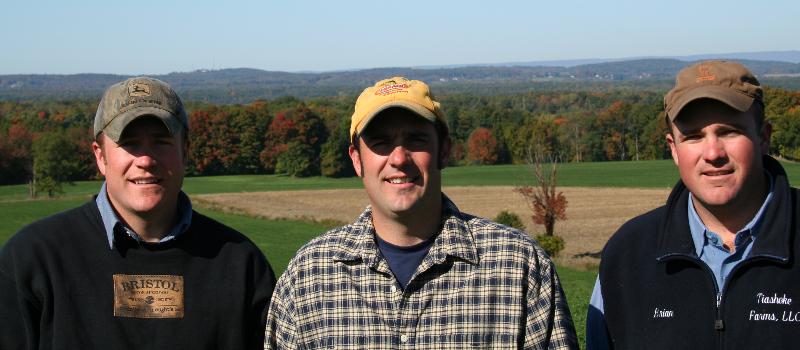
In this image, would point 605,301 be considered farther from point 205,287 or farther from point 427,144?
point 205,287

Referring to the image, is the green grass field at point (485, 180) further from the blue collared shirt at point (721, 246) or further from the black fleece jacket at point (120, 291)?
the black fleece jacket at point (120, 291)

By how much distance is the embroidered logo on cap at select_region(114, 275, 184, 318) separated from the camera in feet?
12.9

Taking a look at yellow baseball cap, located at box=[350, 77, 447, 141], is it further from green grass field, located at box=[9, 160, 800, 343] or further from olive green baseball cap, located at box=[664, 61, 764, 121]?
green grass field, located at box=[9, 160, 800, 343]

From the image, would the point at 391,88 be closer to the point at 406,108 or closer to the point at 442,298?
the point at 406,108

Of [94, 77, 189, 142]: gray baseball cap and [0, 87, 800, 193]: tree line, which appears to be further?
[0, 87, 800, 193]: tree line

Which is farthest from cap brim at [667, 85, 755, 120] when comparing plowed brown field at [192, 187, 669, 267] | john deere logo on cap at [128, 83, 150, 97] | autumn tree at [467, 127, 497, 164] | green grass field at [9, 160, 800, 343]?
autumn tree at [467, 127, 497, 164]

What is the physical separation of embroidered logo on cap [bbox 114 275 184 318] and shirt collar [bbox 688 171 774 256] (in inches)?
83.4

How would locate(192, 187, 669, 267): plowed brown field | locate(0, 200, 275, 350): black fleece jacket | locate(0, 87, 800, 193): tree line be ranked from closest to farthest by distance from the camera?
locate(0, 200, 275, 350): black fleece jacket < locate(192, 187, 669, 267): plowed brown field < locate(0, 87, 800, 193): tree line

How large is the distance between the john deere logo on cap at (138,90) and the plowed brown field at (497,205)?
34058mm

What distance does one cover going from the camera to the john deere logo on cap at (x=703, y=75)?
11.8ft

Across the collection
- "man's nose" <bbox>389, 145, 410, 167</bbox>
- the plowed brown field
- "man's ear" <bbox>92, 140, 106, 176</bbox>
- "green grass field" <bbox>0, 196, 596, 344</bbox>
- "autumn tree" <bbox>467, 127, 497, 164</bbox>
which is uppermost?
"man's nose" <bbox>389, 145, 410, 167</bbox>

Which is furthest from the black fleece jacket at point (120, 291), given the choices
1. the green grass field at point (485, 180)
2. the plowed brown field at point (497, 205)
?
the green grass field at point (485, 180)

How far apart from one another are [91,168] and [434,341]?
245 ft

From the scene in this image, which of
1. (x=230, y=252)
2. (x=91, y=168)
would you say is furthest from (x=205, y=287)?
(x=91, y=168)
